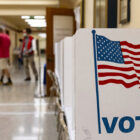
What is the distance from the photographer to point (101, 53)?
4.27 ft

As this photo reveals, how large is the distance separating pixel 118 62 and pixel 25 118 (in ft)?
11.3

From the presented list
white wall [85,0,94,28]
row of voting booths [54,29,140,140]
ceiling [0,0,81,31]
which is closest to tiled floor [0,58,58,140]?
white wall [85,0,94,28]

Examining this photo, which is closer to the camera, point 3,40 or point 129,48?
point 129,48

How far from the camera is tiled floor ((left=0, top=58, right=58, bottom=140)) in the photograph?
12.0 ft

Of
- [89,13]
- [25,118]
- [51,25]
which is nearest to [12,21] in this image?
[51,25]

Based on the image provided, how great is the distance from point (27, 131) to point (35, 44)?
8.29 feet

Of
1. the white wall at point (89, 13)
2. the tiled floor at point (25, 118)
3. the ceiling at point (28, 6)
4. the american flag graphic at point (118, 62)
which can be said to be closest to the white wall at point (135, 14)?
the american flag graphic at point (118, 62)

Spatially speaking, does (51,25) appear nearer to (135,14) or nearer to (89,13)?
(89,13)

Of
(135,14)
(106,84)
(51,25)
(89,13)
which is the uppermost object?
(89,13)

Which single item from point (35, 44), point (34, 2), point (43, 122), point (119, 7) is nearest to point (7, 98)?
point (35, 44)

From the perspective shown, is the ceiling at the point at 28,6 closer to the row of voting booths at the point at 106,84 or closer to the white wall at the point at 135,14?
the white wall at the point at 135,14

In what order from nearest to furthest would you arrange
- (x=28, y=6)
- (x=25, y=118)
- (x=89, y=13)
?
1. (x=25, y=118)
2. (x=89, y=13)
3. (x=28, y=6)

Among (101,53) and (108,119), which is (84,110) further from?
(101,53)

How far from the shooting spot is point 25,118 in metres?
4.48
